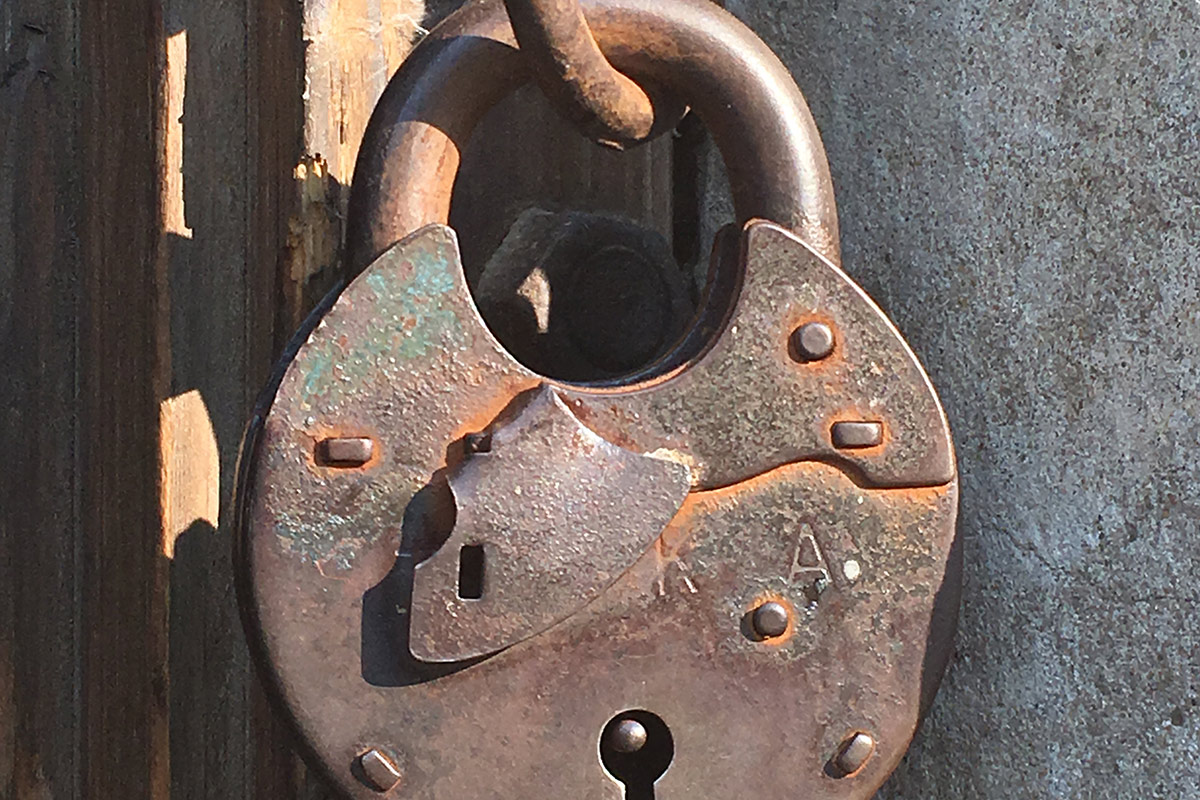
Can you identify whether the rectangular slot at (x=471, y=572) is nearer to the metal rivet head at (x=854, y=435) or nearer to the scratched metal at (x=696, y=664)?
the scratched metal at (x=696, y=664)

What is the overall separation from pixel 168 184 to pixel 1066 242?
21.6 inches

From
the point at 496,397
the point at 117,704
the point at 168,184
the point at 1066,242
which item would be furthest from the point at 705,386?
the point at 117,704

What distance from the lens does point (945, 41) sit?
728 millimetres

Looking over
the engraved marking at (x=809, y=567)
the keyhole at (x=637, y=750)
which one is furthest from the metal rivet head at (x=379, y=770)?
the engraved marking at (x=809, y=567)

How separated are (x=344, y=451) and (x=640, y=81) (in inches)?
10.0

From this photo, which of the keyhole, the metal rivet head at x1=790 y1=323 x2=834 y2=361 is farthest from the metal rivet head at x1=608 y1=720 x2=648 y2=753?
the metal rivet head at x1=790 y1=323 x2=834 y2=361

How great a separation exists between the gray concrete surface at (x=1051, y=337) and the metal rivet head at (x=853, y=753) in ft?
0.33

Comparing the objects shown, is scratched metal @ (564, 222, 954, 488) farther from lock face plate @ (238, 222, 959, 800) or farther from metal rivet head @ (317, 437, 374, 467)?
metal rivet head @ (317, 437, 374, 467)

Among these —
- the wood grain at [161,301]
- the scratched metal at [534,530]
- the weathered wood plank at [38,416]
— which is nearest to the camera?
the scratched metal at [534,530]

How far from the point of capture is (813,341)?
64cm

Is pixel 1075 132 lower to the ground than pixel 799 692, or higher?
higher

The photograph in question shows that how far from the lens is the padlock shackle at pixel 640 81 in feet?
2.13

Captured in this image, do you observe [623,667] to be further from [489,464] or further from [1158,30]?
[1158,30]

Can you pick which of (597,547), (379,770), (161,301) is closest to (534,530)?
(597,547)
